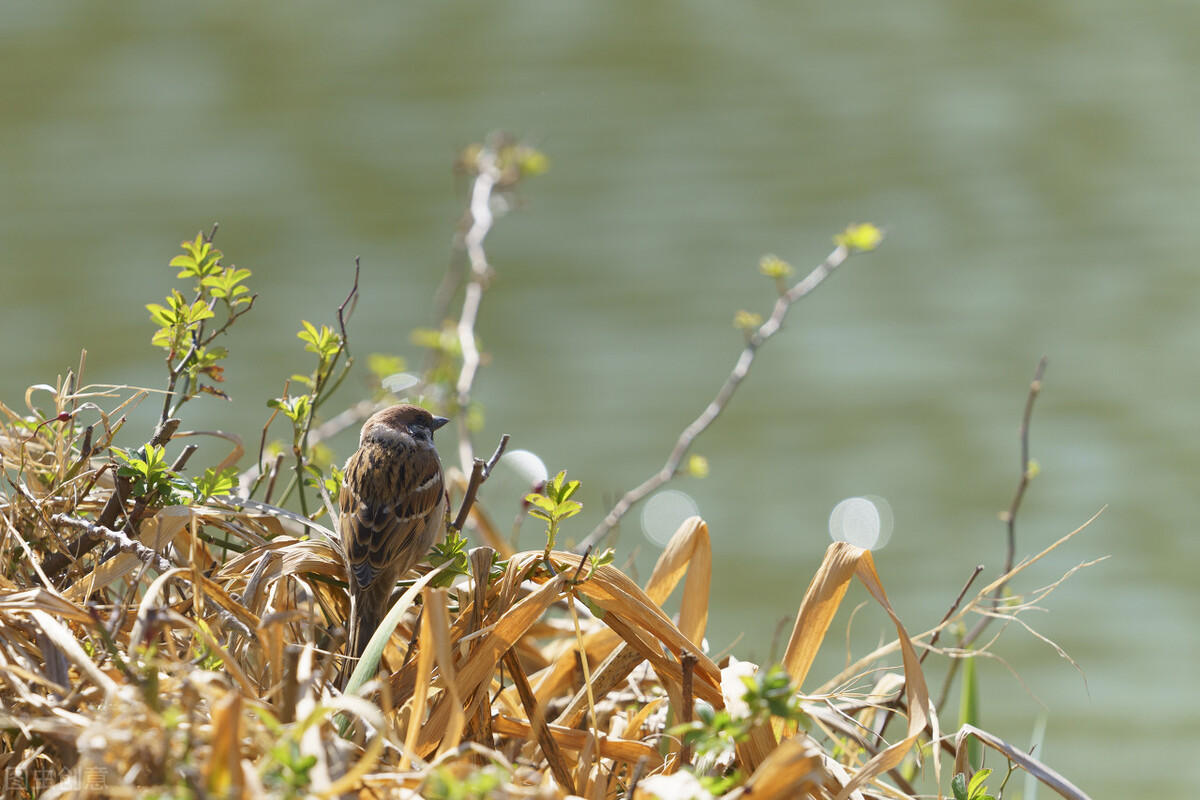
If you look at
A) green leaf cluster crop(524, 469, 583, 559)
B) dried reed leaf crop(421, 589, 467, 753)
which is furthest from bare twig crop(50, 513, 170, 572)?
green leaf cluster crop(524, 469, 583, 559)

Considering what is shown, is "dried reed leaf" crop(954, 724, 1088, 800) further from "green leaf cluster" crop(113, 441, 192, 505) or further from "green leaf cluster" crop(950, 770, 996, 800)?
"green leaf cluster" crop(113, 441, 192, 505)

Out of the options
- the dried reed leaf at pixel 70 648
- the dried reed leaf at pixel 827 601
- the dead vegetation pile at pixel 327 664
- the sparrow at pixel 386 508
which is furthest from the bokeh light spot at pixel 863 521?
the dried reed leaf at pixel 70 648

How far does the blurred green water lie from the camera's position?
7.54 m

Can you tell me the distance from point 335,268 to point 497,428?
3018 mm

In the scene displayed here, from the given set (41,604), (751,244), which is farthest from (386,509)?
(751,244)

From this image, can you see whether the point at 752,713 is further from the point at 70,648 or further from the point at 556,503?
the point at 70,648

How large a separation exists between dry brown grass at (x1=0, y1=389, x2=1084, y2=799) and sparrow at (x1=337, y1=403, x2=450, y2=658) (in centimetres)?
7

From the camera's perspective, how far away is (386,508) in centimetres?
227

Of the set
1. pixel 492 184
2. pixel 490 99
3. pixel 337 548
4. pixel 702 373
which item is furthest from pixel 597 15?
pixel 337 548

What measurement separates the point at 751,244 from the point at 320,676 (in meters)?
9.30

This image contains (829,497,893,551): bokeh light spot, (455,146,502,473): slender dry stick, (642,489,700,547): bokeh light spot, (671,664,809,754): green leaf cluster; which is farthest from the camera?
(642,489,700,547): bokeh light spot

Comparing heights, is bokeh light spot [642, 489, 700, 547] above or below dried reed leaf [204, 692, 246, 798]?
above

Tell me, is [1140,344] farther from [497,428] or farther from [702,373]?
[497,428]

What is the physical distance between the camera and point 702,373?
897 cm
